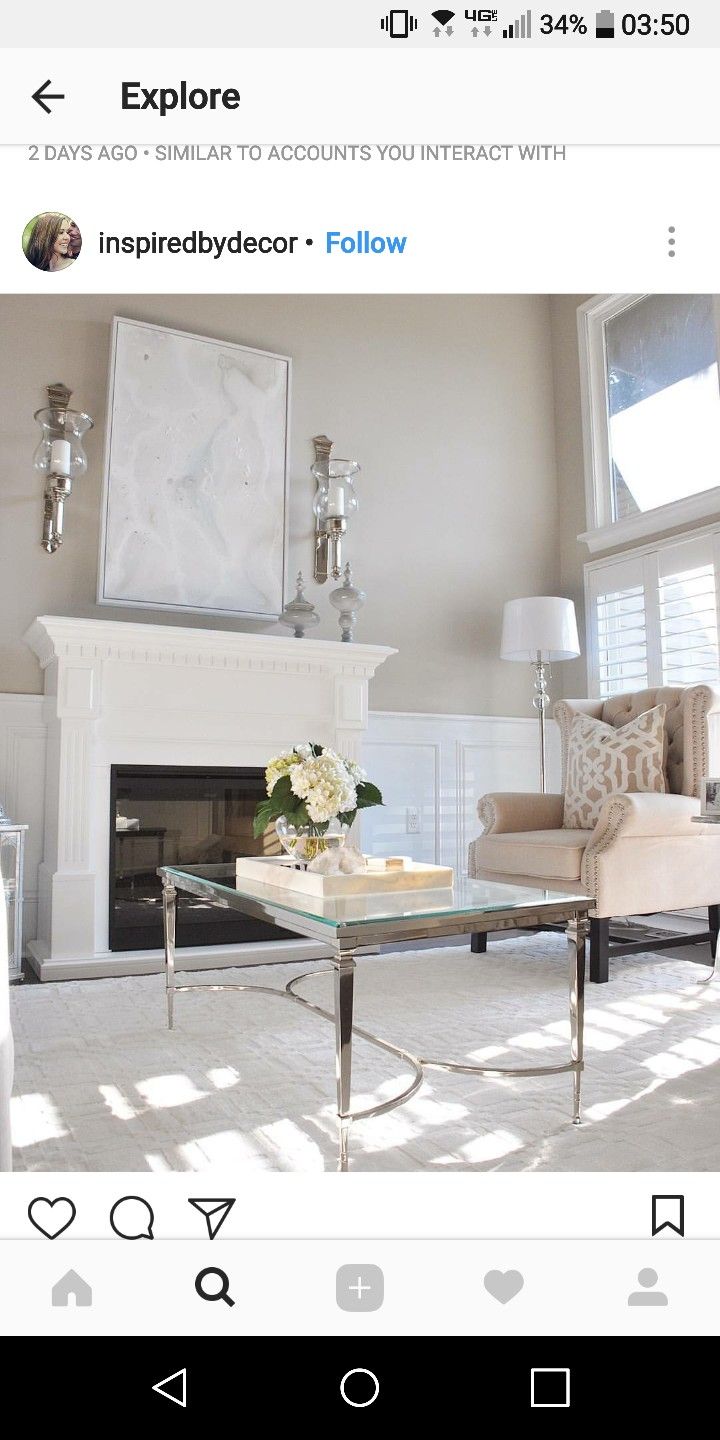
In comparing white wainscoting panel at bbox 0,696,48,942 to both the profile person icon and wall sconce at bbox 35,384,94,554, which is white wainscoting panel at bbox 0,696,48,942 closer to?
wall sconce at bbox 35,384,94,554

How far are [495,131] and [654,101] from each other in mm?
117

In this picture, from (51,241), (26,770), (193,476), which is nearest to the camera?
(51,241)

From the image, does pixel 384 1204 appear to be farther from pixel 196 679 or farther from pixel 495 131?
pixel 196 679

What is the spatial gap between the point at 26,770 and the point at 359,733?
51.3 inches

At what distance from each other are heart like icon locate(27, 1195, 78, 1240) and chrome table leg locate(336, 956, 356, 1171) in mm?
751

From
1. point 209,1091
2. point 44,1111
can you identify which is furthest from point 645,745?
point 44,1111

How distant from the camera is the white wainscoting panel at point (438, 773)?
3943 millimetres

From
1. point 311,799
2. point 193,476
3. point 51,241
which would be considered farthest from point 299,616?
point 51,241

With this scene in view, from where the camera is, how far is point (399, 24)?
58cm

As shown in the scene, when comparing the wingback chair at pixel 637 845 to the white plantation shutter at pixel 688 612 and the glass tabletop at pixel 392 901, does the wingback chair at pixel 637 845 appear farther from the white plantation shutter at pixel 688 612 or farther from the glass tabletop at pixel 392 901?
the glass tabletop at pixel 392 901

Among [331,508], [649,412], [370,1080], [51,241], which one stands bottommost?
[370,1080]

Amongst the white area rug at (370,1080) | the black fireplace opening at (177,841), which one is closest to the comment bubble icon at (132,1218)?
the white area rug at (370,1080)

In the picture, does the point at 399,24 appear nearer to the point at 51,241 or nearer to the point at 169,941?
the point at 51,241
